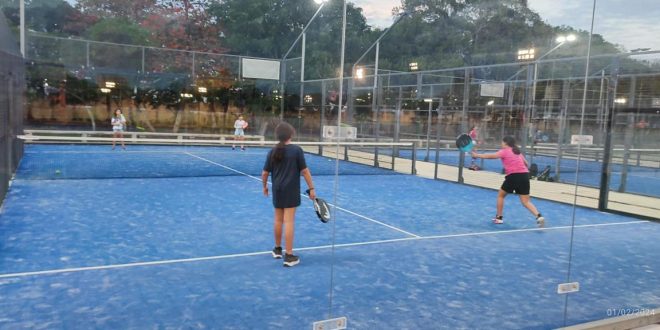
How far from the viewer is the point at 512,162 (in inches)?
276

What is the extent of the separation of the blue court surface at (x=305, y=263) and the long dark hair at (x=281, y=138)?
0.95m

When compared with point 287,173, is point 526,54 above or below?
above

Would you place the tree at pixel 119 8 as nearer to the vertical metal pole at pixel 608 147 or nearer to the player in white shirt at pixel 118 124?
the player in white shirt at pixel 118 124

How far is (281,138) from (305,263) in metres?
1.14

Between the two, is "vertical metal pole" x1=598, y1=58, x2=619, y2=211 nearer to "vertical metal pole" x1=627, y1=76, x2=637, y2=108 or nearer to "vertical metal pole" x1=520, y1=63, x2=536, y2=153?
"vertical metal pole" x1=627, y1=76, x2=637, y2=108

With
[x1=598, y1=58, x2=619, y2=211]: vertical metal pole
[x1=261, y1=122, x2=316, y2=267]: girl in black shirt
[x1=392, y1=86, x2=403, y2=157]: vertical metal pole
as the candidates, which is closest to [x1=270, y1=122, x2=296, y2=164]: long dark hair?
[x1=261, y1=122, x2=316, y2=267]: girl in black shirt

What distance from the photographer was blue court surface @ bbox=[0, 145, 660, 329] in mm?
3490

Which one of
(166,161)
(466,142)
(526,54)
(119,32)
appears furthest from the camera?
(119,32)

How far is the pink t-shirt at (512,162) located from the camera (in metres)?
7.00

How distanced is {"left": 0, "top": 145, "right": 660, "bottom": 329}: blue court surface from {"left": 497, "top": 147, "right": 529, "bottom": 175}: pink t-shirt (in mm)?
714

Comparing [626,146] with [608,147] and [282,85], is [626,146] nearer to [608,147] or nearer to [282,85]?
[608,147]

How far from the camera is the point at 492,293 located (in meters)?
4.05

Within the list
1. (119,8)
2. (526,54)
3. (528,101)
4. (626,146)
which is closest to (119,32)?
(119,8)
